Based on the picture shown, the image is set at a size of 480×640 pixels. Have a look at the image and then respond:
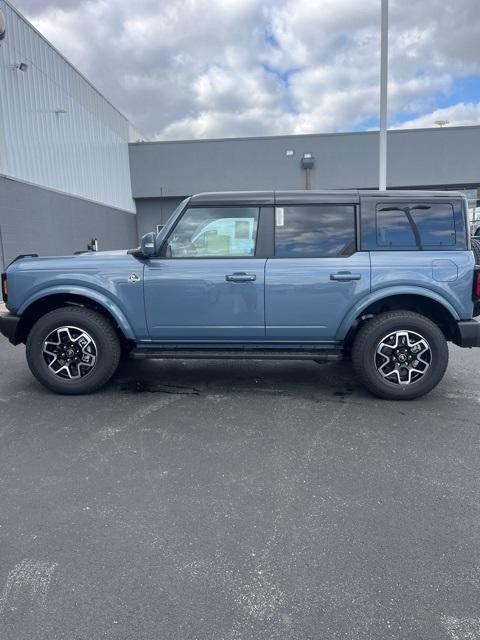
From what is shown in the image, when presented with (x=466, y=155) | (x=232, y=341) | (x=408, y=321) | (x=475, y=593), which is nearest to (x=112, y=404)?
(x=232, y=341)

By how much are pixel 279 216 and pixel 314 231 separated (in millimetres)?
374

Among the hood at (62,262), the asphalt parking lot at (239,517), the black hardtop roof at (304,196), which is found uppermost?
the black hardtop roof at (304,196)

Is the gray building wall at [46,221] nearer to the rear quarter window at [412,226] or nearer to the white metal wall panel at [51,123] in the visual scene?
the white metal wall panel at [51,123]

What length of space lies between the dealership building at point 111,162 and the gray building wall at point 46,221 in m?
0.03

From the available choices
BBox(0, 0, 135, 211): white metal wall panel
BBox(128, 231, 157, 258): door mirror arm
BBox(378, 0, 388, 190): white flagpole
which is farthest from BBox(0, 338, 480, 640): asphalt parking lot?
BBox(0, 0, 135, 211): white metal wall panel

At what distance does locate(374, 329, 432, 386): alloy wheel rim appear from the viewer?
4402 mm

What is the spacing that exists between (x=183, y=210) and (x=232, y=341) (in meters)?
1.40

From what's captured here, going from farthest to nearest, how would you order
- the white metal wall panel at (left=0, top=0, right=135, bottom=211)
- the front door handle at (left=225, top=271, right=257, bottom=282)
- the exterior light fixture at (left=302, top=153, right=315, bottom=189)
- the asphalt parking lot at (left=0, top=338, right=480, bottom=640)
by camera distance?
the exterior light fixture at (left=302, top=153, right=315, bottom=189)
the white metal wall panel at (left=0, top=0, right=135, bottom=211)
the front door handle at (left=225, top=271, right=257, bottom=282)
the asphalt parking lot at (left=0, top=338, right=480, bottom=640)

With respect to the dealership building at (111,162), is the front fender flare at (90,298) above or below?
below

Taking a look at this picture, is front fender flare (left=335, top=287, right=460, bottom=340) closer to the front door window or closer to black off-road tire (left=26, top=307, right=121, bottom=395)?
the front door window

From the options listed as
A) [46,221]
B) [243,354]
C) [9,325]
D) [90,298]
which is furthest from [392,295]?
[46,221]

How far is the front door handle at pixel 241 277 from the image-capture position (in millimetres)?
4445

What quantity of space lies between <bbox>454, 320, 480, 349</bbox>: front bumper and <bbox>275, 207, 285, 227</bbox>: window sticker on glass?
1931 millimetres

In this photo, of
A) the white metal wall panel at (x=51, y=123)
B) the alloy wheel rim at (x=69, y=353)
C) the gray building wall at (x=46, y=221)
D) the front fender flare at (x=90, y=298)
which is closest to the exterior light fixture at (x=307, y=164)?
the white metal wall panel at (x=51, y=123)
